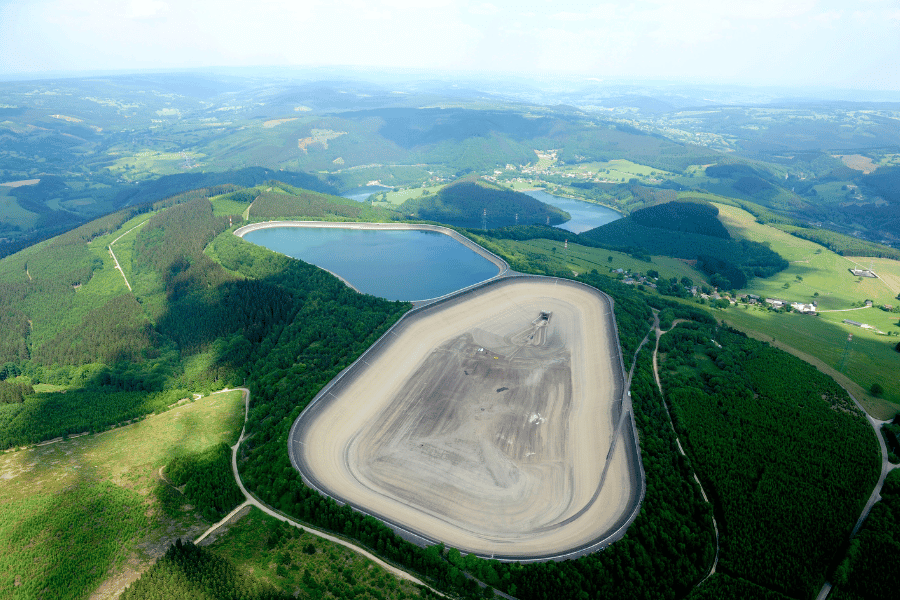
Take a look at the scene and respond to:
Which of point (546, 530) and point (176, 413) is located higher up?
point (546, 530)

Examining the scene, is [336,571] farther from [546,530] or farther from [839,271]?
[839,271]

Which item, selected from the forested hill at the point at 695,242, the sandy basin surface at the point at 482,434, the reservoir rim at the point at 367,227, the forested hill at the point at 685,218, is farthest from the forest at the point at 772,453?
the forested hill at the point at 685,218

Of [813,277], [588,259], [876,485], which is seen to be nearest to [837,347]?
[876,485]

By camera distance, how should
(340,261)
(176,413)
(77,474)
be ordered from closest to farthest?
(77,474)
(176,413)
(340,261)

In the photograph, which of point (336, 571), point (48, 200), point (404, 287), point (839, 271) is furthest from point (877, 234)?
point (48, 200)

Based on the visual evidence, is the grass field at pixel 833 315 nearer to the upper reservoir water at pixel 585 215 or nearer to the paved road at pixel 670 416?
the paved road at pixel 670 416

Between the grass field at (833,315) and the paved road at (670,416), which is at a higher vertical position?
the paved road at (670,416)

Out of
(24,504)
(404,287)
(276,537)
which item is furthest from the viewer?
(404,287)
